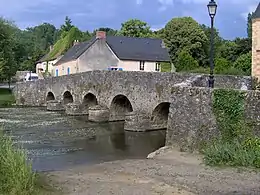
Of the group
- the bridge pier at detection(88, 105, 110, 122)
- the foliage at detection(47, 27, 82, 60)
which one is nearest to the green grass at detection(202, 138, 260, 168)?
the bridge pier at detection(88, 105, 110, 122)

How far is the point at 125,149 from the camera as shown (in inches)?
681

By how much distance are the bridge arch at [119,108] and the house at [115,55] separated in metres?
15.1

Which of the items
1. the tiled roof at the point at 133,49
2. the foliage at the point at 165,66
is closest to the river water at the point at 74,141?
the tiled roof at the point at 133,49

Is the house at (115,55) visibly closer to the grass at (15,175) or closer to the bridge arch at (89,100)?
the bridge arch at (89,100)

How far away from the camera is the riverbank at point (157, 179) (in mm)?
8070

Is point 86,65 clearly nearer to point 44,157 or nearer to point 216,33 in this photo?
point 44,157

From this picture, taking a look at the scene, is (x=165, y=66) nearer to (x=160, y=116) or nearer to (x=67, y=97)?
(x=67, y=97)

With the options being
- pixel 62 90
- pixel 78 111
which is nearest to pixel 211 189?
pixel 78 111

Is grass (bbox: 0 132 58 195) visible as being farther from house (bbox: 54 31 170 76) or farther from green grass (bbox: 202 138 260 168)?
house (bbox: 54 31 170 76)

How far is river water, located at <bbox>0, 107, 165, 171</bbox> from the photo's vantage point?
15.2 metres

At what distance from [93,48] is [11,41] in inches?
373

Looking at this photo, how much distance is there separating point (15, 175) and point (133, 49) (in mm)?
37906

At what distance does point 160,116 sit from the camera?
22250 mm

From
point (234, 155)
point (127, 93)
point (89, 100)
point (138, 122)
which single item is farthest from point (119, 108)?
point (234, 155)
